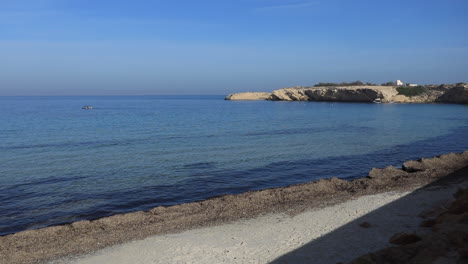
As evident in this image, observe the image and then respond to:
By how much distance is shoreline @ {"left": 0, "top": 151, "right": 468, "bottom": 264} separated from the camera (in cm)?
1057

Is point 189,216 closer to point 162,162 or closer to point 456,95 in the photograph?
point 162,162

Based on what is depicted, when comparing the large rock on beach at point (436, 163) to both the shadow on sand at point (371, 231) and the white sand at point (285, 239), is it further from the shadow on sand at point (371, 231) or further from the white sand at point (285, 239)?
the white sand at point (285, 239)

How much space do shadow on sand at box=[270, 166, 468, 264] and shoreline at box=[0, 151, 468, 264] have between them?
165 centimetres

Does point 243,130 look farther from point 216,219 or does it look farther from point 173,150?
point 216,219

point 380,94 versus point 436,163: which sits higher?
point 380,94

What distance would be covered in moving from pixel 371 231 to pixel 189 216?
5759mm

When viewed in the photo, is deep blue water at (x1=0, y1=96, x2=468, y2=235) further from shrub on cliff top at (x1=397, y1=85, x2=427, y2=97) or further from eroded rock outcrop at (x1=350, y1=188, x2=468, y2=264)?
shrub on cliff top at (x1=397, y1=85, x2=427, y2=97)

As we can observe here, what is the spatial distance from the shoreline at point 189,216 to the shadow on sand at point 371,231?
1.65 meters

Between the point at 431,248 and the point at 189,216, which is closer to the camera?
the point at 431,248

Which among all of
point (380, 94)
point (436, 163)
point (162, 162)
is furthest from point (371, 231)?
point (380, 94)

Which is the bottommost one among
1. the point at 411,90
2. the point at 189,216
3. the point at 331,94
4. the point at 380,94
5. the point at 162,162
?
the point at 162,162

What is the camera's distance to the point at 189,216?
13.0 m

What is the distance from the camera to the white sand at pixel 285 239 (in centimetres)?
939

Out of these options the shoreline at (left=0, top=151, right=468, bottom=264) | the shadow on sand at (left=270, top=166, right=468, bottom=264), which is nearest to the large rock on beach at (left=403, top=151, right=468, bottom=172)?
the shoreline at (left=0, top=151, right=468, bottom=264)
